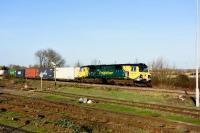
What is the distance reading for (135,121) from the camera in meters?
17.5

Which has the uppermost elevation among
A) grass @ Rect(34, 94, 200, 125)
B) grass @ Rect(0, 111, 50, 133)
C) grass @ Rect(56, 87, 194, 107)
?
grass @ Rect(56, 87, 194, 107)

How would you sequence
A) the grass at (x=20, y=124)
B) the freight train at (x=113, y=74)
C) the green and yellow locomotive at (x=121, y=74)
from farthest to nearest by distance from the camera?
1. the freight train at (x=113, y=74)
2. the green and yellow locomotive at (x=121, y=74)
3. the grass at (x=20, y=124)

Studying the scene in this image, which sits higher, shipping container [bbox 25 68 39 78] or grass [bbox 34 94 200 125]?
shipping container [bbox 25 68 39 78]

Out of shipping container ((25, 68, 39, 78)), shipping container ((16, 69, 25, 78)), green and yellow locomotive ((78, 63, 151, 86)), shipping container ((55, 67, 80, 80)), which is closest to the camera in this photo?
green and yellow locomotive ((78, 63, 151, 86))

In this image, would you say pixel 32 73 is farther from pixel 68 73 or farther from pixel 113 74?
pixel 113 74

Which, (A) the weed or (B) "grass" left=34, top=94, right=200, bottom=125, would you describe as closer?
(A) the weed

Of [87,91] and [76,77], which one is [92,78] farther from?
[87,91]

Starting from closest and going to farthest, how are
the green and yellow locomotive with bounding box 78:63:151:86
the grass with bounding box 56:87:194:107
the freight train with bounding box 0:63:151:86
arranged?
the grass with bounding box 56:87:194:107
the green and yellow locomotive with bounding box 78:63:151:86
the freight train with bounding box 0:63:151:86

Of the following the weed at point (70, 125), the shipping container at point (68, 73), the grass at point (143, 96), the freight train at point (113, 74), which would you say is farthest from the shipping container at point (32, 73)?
the weed at point (70, 125)

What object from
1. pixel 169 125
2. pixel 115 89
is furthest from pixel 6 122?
pixel 115 89

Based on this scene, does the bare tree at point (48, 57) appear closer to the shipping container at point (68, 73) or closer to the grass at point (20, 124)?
the shipping container at point (68, 73)

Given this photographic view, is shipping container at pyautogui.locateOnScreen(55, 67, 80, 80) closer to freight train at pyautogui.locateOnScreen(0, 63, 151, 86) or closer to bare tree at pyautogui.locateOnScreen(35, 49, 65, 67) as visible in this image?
freight train at pyautogui.locateOnScreen(0, 63, 151, 86)

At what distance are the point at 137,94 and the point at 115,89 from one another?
4825 mm

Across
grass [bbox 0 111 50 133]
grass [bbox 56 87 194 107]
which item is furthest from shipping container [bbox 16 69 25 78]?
grass [bbox 0 111 50 133]
